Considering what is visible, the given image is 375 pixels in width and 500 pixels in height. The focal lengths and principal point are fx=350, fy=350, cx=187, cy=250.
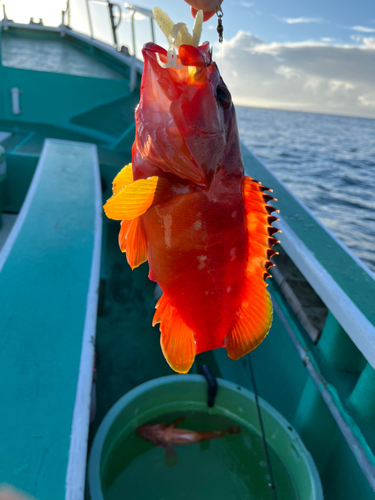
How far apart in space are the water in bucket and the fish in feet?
0.08

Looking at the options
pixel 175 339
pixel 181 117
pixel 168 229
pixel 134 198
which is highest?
pixel 181 117

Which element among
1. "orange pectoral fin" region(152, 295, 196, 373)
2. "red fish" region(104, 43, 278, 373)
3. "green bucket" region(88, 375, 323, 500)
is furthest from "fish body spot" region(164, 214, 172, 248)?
"green bucket" region(88, 375, 323, 500)

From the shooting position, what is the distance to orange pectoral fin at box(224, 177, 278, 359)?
109 cm

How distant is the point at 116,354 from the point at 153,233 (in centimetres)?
243

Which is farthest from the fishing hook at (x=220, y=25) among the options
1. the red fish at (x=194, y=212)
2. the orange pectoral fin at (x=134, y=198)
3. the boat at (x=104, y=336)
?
the boat at (x=104, y=336)

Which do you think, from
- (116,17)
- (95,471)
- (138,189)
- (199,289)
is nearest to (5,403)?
(95,471)

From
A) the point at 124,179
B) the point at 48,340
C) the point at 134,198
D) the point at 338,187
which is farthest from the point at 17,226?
the point at 338,187

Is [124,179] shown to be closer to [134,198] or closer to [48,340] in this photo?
[134,198]

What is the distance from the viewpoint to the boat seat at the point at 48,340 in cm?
122

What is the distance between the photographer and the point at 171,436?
86.6 inches

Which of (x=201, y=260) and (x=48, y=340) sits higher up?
(x=201, y=260)

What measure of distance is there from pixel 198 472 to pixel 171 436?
25 cm

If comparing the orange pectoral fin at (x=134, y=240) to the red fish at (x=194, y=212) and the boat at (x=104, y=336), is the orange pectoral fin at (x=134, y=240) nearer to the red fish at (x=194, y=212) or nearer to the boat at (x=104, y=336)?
the red fish at (x=194, y=212)

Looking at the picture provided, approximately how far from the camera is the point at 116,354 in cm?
320
